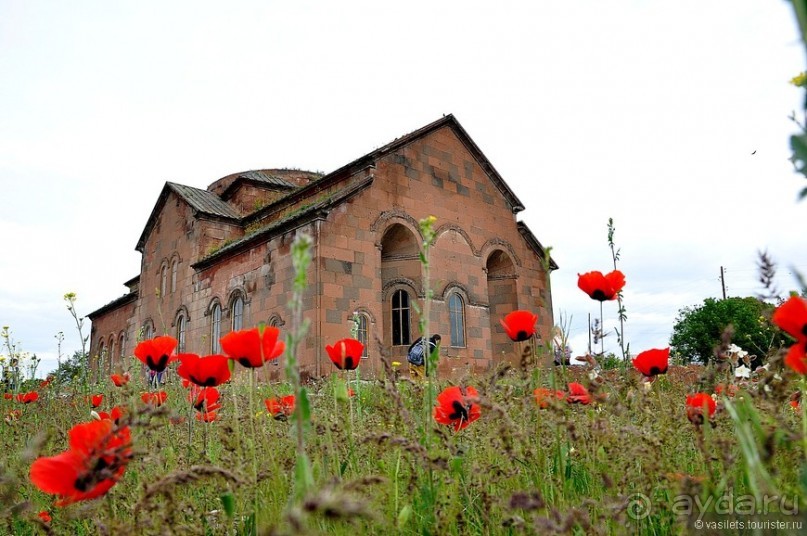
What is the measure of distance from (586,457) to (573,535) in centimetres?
53

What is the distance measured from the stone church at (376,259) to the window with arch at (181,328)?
58 millimetres

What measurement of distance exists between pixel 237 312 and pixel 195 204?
5.82m

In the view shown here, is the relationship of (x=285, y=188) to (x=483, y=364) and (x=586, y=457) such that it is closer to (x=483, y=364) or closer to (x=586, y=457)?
(x=483, y=364)

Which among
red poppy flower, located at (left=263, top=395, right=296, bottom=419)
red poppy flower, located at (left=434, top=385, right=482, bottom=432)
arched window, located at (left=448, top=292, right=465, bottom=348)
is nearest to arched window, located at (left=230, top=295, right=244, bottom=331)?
arched window, located at (left=448, top=292, right=465, bottom=348)

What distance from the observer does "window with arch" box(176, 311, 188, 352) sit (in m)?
17.5

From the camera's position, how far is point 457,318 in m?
15.2

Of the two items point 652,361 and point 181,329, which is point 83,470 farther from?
point 181,329

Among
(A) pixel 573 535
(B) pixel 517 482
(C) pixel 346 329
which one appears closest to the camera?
(A) pixel 573 535

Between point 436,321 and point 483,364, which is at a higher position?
point 436,321

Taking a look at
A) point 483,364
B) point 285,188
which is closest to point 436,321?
point 483,364

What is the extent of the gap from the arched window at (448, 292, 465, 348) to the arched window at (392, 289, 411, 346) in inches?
46.3

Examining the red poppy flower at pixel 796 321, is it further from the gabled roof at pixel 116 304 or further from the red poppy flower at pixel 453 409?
the gabled roof at pixel 116 304

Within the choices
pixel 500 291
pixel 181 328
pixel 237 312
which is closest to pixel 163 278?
pixel 181 328

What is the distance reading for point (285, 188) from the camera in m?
23.0
